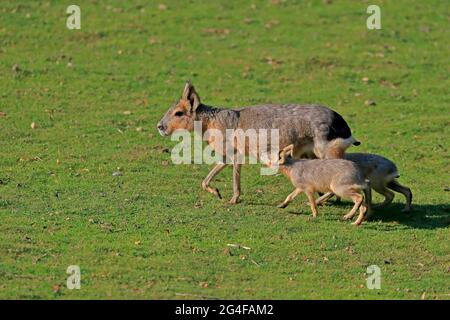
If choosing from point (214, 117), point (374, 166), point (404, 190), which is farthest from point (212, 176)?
point (404, 190)

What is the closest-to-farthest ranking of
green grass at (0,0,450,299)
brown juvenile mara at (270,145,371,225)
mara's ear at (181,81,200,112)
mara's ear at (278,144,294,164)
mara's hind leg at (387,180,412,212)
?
1. green grass at (0,0,450,299)
2. brown juvenile mara at (270,145,371,225)
3. mara's ear at (278,144,294,164)
4. mara's hind leg at (387,180,412,212)
5. mara's ear at (181,81,200,112)

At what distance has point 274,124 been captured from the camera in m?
12.8

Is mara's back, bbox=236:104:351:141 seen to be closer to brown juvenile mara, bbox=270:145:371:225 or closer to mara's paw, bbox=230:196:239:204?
brown juvenile mara, bbox=270:145:371:225

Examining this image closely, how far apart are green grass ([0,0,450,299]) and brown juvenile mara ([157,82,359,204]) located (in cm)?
61

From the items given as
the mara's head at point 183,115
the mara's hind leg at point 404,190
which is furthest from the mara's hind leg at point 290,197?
A: the mara's head at point 183,115

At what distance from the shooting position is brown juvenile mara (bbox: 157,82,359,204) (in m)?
12.4

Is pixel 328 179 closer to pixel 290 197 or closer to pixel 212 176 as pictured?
pixel 290 197

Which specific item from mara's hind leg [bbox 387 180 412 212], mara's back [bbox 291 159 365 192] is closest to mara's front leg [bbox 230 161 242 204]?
mara's back [bbox 291 159 365 192]

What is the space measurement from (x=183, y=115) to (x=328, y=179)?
230 cm

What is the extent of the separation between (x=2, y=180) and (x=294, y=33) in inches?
336

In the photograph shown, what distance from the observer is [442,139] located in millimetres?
15859

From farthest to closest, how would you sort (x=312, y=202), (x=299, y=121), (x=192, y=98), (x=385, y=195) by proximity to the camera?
1. (x=192, y=98)
2. (x=385, y=195)
3. (x=299, y=121)
4. (x=312, y=202)

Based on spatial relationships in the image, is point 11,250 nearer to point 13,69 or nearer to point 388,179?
point 388,179
